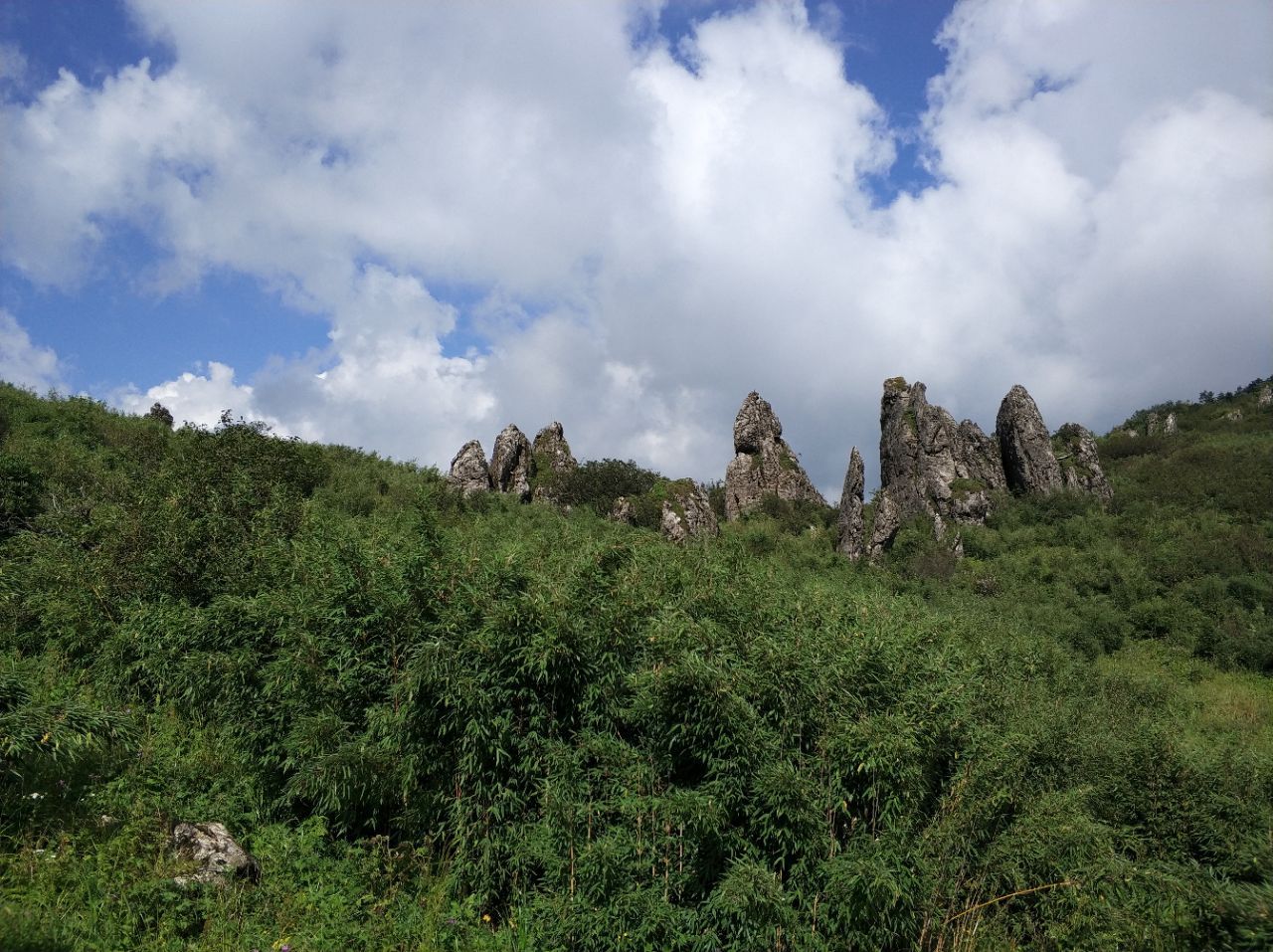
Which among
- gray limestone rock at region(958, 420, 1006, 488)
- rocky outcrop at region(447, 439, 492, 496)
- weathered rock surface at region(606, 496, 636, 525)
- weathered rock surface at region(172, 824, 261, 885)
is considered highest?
gray limestone rock at region(958, 420, 1006, 488)

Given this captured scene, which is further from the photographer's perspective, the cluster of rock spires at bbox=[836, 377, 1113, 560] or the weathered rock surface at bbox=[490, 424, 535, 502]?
the cluster of rock spires at bbox=[836, 377, 1113, 560]

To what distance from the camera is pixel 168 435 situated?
28922 millimetres

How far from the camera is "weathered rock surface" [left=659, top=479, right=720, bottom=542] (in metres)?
30.8

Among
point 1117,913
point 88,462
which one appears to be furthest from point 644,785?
point 88,462

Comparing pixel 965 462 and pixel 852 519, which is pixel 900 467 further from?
pixel 852 519

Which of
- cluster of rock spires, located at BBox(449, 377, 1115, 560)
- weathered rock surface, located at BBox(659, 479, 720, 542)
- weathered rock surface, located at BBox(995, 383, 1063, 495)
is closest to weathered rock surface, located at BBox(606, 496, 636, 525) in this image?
weathered rock surface, located at BBox(659, 479, 720, 542)

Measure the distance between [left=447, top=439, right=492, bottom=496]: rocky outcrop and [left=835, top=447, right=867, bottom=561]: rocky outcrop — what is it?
17.9 meters

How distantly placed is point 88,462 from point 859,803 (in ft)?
78.2

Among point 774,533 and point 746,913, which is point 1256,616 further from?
point 746,913

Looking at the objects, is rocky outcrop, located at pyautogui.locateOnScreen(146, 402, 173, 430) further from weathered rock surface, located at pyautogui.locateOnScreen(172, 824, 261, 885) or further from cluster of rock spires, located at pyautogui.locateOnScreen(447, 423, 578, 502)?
weathered rock surface, located at pyautogui.locateOnScreen(172, 824, 261, 885)

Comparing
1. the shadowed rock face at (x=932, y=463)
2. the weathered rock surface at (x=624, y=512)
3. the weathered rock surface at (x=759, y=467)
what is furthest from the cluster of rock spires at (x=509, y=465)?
the shadowed rock face at (x=932, y=463)

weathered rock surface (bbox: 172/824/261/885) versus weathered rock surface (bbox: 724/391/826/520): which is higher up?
weathered rock surface (bbox: 724/391/826/520)

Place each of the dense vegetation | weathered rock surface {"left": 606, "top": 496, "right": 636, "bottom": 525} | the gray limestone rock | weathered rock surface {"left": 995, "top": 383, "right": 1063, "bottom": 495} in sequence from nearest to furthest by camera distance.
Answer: the dense vegetation, weathered rock surface {"left": 606, "top": 496, "right": 636, "bottom": 525}, weathered rock surface {"left": 995, "top": 383, "right": 1063, "bottom": 495}, the gray limestone rock

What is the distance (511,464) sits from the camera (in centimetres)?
3806
